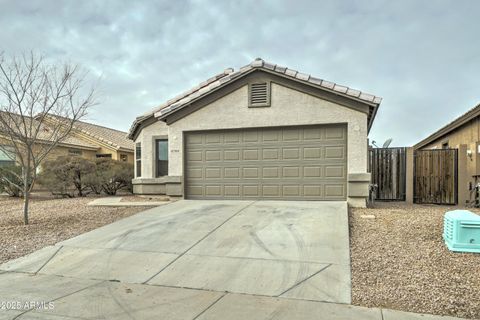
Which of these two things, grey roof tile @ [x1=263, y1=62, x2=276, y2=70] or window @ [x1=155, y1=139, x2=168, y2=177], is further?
window @ [x1=155, y1=139, x2=168, y2=177]

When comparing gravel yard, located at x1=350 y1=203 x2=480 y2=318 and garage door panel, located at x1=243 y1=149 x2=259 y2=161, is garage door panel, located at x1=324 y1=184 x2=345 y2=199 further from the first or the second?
gravel yard, located at x1=350 y1=203 x2=480 y2=318

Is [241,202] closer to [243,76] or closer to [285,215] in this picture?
[285,215]

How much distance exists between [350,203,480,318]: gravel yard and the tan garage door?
3.46 meters

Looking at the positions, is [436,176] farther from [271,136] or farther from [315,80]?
[271,136]

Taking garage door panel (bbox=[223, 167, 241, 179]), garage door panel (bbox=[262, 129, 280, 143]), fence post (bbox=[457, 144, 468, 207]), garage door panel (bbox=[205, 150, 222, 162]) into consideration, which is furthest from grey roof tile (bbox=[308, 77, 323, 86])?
fence post (bbox=[457, 144, 468, 207])

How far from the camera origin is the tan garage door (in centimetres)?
1125

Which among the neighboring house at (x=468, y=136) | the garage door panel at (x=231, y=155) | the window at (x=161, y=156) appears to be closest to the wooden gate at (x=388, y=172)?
the neighboring house at (x=468, y=136)

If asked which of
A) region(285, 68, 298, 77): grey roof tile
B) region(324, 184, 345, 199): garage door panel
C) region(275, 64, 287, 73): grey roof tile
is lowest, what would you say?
region(324, 184, 345, 199): garage door panel

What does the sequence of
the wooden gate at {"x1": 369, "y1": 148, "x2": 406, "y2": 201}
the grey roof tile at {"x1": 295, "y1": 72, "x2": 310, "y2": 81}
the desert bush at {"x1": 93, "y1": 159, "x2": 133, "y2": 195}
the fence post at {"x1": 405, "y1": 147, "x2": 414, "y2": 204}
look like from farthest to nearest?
1. the desert bush at {"x1": 93, "y1": 159, "x2": 133, "y2": 195}
2. the wooden gate at {"x1": 369, "y1": 148, "x2": 406, "y2": 201}
3. the fence post at {"x1": 405, "y1": 147, "x2": 414, "y2": 204}
4. the grey roof tile at {"x1": 295, "y1": 72, "x2": 310, "y2": 81}

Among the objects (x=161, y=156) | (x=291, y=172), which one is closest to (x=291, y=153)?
(x=291, y=172)

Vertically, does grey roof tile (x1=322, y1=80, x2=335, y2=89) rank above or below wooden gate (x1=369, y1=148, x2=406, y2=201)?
above

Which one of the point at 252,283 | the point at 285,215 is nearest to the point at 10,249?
the point at 252,283

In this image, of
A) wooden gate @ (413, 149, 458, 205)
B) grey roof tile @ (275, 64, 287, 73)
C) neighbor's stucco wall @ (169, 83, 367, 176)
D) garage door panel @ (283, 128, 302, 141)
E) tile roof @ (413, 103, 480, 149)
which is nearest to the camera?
neighbor's stucco wall @ (169, 83, 367, 176)

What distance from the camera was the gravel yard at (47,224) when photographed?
7.61 meters
